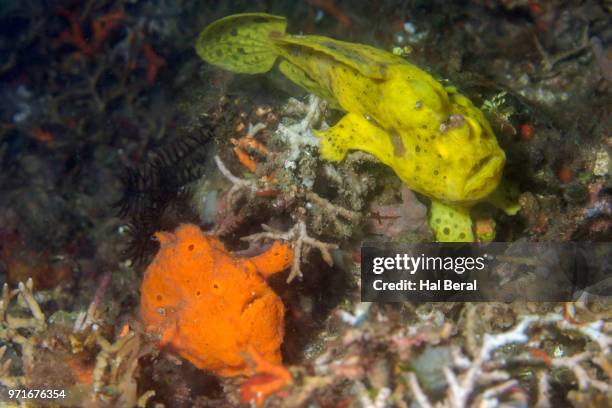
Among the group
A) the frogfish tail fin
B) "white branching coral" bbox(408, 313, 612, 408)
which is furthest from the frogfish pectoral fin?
the frogfish tail fin

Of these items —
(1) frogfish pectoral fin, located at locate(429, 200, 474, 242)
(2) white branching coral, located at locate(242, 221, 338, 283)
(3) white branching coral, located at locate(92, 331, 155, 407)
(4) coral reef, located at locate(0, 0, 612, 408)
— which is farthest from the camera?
(1) frogfish pectoral fin, located at locate(429, 200, 474, 242)

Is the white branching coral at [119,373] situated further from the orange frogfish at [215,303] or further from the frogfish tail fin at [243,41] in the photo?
the frogfish tail fin at [243,41]

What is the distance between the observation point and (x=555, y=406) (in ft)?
9.23

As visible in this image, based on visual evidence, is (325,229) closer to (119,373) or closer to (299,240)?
(299,240)

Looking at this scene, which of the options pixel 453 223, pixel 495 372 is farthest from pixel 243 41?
pixel 495 372

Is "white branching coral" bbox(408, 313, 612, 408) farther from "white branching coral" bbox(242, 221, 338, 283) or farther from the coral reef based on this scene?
"white branching coral" bbox(242, 221, 338, 283)

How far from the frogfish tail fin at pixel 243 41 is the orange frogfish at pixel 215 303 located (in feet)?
6.85

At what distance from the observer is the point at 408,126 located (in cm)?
320

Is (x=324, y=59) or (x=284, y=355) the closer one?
(x=284, y=355)

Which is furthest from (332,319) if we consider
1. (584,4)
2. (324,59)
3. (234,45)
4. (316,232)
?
(584,4)

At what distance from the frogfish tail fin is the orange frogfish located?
2.09 metres

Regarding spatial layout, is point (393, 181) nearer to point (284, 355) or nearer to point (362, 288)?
point (362, 288)

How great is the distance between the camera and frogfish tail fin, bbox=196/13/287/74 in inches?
172

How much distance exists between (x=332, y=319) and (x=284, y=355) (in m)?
0.53
